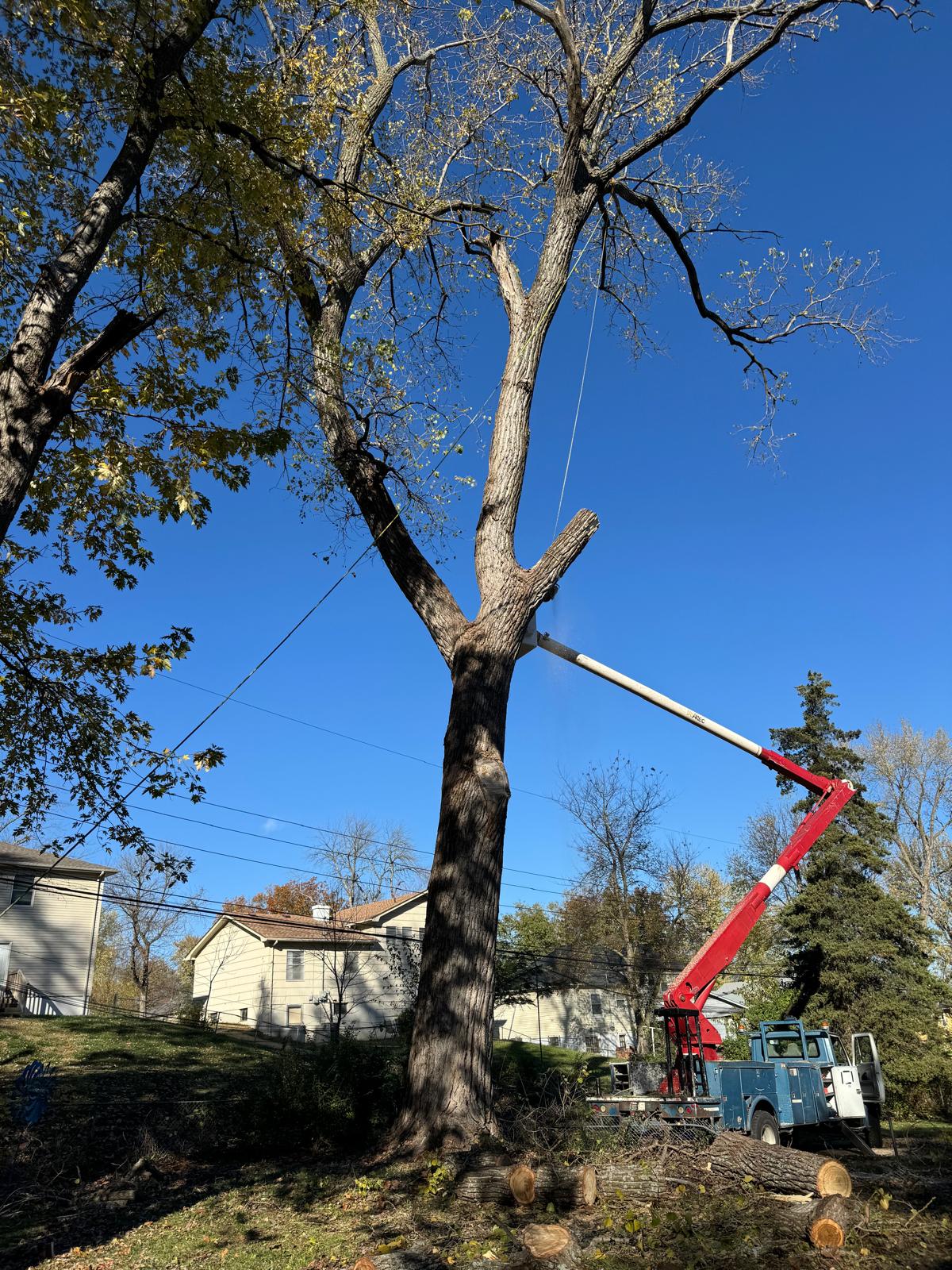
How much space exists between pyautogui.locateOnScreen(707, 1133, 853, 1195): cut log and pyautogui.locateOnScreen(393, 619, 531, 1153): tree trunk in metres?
1.85

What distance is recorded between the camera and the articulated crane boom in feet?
36.4

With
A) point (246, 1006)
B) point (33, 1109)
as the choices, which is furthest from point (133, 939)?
point (33, 1109)

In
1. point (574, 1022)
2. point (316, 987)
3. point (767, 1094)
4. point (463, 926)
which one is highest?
point (316, 987)

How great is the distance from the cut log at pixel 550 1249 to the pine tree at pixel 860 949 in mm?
14448

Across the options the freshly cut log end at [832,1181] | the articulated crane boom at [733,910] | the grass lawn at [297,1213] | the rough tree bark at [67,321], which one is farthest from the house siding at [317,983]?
the rough tree bark at [67,321]

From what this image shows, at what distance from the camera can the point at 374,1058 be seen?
34.1ft

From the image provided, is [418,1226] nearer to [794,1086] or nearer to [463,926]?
[463,926]

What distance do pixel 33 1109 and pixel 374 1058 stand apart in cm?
369

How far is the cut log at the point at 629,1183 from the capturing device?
6.06 metres

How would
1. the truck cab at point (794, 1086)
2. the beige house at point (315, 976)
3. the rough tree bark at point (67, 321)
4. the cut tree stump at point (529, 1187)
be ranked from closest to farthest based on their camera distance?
1. the rough tree bark at point (67, 321)
2. the cut tree stump at point (529, 1187)
3. the truck cab at point (794, 1086)
4. the beige house at point (315, 976)

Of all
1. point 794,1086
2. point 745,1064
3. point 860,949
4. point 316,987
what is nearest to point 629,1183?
point 745,1064

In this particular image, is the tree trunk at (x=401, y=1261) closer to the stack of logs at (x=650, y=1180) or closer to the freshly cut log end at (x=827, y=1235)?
the stack of logs at (x=650, y=1180)

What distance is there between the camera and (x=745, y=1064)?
11.4 m

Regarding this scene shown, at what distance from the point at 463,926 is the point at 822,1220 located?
10.8 ft
